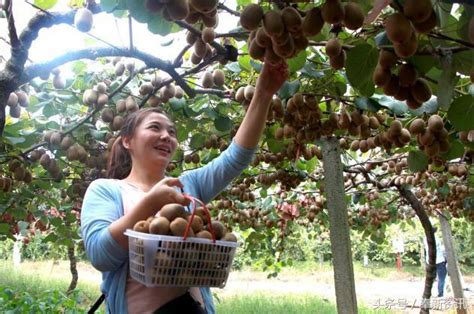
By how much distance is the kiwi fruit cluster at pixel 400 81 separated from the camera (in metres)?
0.92

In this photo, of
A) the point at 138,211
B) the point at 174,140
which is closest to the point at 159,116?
the point at 174,140

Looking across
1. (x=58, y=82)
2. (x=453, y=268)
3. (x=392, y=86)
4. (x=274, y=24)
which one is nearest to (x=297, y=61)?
(x=392, y=86)

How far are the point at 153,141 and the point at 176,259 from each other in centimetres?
49

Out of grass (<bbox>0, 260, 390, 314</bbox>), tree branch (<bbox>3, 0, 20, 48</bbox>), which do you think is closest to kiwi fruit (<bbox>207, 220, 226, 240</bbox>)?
tree branch (<bbox>3, 0, 20, 48</bbox>)

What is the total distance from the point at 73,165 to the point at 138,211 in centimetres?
177

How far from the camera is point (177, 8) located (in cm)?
83

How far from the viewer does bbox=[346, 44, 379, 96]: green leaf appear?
1003 mm

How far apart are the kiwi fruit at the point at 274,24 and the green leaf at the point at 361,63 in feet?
0.78

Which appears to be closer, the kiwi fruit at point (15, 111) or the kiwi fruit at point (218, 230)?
the kiwi fruit at point (218, 230)

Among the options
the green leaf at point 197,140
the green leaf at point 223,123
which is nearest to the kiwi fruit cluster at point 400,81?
the green leaf at point 223,123

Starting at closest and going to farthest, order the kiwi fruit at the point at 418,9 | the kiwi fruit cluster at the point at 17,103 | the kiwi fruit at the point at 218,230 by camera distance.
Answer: the kiwi fruit at the point at 418,9 < the kiwi fruit at the point at 218,230 < the kiwi fruit cluster at the point at 17,103

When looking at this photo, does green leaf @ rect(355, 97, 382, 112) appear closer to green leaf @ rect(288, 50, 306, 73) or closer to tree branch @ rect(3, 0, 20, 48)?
green leaf @ rect(288, 50, 306, 73)

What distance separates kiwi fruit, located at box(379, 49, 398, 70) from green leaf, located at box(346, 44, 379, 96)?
85 millimetres

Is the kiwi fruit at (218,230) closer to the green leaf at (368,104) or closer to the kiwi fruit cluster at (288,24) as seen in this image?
the kiwi fruit cluster at (288,24)
